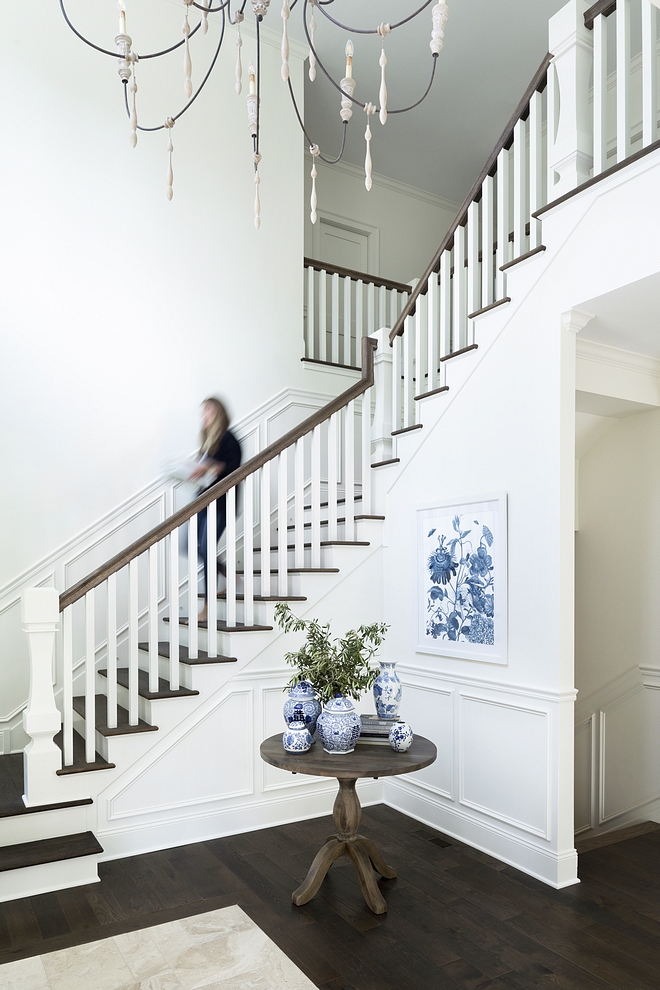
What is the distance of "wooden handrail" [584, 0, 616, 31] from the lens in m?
3.21

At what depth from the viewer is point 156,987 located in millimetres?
2502

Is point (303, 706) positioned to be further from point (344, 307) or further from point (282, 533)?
point (344, 307)

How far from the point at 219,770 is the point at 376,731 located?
3.65 ft

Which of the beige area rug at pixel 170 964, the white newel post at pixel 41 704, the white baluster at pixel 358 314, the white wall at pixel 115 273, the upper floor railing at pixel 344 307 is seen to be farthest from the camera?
the white baluster at pixel 358 314

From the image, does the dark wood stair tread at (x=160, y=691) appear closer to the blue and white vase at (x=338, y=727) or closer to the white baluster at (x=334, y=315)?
the blue and white vase at (x=338, y=727)

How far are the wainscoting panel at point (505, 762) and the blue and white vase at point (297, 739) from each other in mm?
1093

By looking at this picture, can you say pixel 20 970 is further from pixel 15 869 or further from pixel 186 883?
pixel 186 883

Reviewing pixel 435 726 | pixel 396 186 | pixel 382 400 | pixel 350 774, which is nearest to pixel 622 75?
pixel 382 400

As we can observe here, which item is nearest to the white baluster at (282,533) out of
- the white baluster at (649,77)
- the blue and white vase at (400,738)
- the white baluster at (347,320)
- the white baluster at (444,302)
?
the white baluster at (444,302)

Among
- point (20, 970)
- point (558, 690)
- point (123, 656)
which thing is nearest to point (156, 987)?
point (20, 970)

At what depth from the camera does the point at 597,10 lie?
10.7ft

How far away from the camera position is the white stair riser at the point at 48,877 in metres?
3.14

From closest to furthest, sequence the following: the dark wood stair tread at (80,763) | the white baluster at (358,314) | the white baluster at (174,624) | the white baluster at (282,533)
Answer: the dark wood stair tread at (80,763) → the white baluster at (174,624) → the white baluster at (282,533) → the white baluster at (358,314)

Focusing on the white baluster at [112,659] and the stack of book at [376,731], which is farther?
the white baluster at [112,659]
